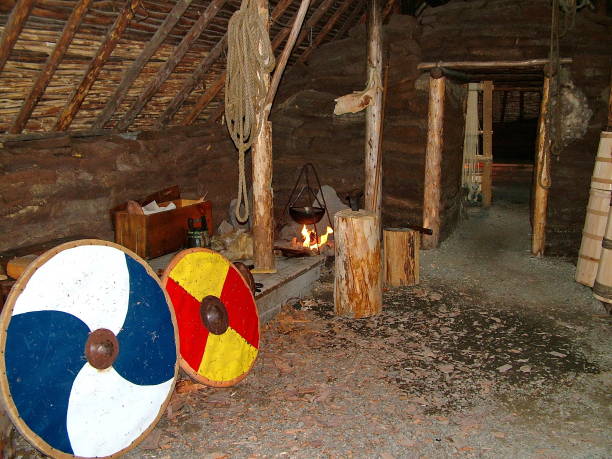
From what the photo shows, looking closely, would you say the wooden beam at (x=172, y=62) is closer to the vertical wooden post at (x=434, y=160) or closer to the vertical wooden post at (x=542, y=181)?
the vertical wooden post at (x=434, y=160)

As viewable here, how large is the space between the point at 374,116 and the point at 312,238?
171 centimetres

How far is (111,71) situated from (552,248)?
19.1ft

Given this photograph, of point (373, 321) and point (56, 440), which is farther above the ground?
point (56, 440)

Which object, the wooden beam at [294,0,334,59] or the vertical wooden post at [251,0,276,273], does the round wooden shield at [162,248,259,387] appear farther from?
the wooden beam at [294,0,334,59]

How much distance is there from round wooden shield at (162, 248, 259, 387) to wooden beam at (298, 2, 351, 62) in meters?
4.68

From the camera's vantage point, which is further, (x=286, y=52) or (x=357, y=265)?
(x=357, y=265)

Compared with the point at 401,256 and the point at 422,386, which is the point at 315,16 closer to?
the point at 401,256

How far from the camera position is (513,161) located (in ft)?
52.4

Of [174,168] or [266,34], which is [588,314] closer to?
[266,34]

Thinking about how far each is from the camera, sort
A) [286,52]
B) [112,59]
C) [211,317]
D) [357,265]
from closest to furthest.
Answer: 1. [211,317]
2. [286,52]
3. [112,59]
4. [357,265]

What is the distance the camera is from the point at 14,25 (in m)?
4.01

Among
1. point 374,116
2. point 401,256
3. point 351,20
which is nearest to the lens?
point 401,256

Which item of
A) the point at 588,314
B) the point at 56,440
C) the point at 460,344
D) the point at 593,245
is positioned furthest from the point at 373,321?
the point at 56,440

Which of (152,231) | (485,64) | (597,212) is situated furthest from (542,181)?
(152,231)
